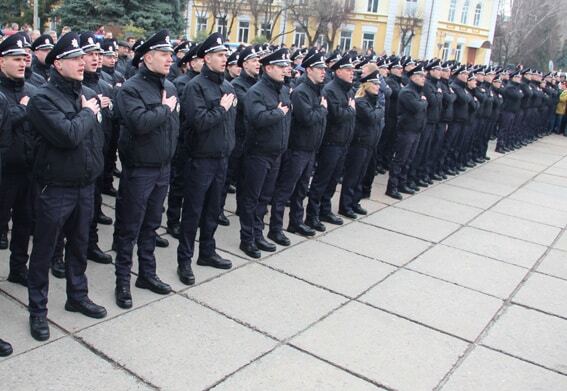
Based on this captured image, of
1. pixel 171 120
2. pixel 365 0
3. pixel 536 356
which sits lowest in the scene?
pixel 536 356

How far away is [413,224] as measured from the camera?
798 cm

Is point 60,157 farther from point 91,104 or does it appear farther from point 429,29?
point 429,29

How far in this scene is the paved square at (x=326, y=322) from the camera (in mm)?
3875

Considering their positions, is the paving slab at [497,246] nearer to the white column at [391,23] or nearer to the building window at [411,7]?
the white column at [391,23]

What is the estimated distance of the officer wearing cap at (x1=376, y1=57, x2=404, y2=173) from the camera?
10.1 m

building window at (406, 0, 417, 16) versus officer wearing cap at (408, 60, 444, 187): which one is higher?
building window at (406, 0, 417, 16)

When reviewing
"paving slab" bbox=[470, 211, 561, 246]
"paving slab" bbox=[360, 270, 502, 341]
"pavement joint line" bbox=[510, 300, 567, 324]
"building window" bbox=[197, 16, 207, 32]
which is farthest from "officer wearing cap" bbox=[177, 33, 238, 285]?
"building window" bbox=[197, 16, 207, 32]

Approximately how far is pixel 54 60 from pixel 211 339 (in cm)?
233

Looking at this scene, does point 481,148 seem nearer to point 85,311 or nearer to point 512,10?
point 85,311

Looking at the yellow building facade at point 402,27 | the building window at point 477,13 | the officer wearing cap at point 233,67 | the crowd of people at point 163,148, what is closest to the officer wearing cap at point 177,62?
the crowd of people at point 163,148

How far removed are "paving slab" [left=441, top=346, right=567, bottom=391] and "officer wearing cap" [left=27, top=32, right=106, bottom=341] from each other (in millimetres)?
2929

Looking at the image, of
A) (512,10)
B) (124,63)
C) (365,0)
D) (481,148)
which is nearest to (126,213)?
(124,63)

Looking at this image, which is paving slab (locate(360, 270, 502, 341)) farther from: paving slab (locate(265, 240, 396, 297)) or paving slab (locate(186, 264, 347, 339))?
paving slab (locate(186, 264, 347, 339))

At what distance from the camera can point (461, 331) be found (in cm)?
485
